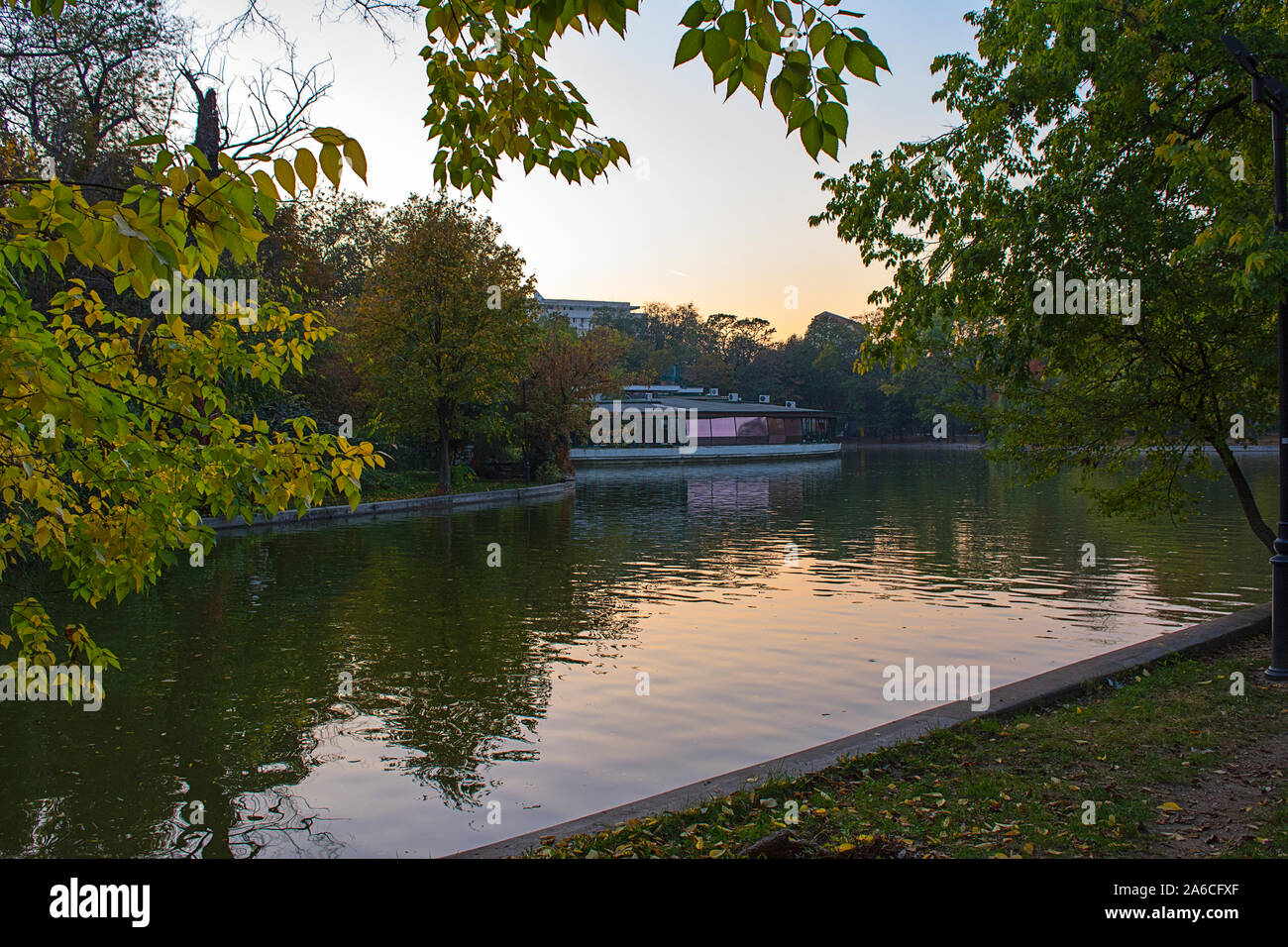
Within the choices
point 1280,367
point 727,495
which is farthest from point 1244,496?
point 727,495

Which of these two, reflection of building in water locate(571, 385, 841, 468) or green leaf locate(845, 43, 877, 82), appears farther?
reflection of building in water locate(571, 385, 841, 468)

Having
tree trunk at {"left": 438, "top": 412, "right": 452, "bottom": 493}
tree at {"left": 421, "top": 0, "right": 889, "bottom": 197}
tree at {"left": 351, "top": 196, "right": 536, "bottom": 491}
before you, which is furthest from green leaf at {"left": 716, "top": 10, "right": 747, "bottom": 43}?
tree trunk at {"left": 438, "top": 412, "right": 452, "bottom": 493}

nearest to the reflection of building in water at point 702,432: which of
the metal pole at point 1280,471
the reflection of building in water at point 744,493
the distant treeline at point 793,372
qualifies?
the distant treeline at point 793,372

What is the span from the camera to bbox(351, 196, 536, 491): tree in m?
33.0

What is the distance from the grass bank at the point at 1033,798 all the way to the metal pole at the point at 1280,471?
1160 mm

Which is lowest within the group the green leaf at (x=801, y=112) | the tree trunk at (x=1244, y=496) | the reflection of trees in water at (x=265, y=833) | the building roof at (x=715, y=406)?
the reflection of trees in water at (x=265, y=833)

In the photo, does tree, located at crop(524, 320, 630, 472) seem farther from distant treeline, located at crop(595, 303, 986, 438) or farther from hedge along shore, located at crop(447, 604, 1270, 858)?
distant treeline, located at crop(595, 303, 986, 438)

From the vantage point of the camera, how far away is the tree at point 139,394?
285cm

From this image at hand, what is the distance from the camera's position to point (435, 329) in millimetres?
33906

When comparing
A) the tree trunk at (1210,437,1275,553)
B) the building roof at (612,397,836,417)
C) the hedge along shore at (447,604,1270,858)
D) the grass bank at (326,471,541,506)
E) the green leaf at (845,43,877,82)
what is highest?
the building roof at (612,397,836,417)

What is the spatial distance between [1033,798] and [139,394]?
598cm

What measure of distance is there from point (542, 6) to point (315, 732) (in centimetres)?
675

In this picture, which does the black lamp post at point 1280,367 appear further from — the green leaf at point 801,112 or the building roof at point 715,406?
the building roof at point 715,406
